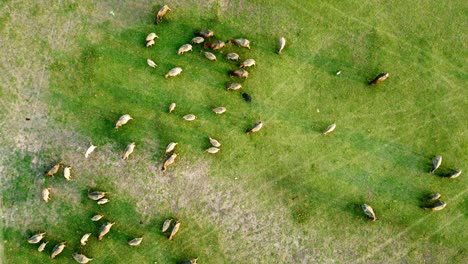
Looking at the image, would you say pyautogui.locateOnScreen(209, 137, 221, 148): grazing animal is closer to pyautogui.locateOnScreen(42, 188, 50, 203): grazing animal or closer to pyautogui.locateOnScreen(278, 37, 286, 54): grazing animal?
pyautogui.locateOnScreen(278, 37, 286, 54): grazing animal

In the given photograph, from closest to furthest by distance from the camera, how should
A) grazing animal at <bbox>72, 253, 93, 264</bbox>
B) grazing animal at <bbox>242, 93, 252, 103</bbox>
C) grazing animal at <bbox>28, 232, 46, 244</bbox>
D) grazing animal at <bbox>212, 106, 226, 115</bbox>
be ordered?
grazing animal at <bbox>28, 232, 46, 244</bbox>
grazing animal at <bbox>72, 253, 93, 264</bbox>
grazing animal at <bbox>212, 106, 226, 115</bbox>
grazing animal at <bbox>242, 93, 252, 103</bbox>

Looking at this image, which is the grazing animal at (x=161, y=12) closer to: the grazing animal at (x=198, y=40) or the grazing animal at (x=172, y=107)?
the grazing animal at (x=198, y=40)

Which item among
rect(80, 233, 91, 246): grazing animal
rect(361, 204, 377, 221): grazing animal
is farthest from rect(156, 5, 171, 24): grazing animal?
rect(361, 204, 377, 221): grazing animal

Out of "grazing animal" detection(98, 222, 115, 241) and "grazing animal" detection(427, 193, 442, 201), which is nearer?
"grazing animal" detection(98, 222, 115, 241)

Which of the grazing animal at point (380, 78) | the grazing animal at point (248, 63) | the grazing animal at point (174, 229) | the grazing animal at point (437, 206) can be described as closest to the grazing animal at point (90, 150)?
the grazing animal at point (174, 229)

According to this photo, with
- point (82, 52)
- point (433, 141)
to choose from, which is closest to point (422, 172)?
point (433, 141)

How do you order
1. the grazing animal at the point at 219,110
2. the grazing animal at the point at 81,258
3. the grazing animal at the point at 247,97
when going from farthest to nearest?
the grazing animal at the point at 247,97 → the grazing animal at the point at 219,110 → the grazing animal at the point at 81,258

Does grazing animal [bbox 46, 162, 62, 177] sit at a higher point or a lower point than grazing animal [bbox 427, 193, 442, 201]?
higher

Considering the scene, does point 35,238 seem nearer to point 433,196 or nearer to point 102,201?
point 102,201

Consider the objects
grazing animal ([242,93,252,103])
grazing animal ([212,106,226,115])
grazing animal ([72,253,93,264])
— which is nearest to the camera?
grazing animal ([72,253,93,264])

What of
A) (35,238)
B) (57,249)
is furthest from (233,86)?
(35,238)
